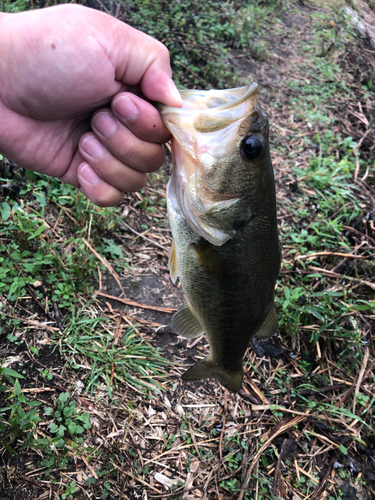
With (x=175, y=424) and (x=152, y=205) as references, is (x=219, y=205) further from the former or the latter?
(x=152, y=205)

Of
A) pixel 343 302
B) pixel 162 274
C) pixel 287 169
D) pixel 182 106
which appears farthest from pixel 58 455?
pixel 287 169

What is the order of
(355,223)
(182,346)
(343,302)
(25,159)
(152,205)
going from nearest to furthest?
(25,159) < (182,346) < (343,302) < (152,205) < (355,223)

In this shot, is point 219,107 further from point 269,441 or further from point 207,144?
point 269,441

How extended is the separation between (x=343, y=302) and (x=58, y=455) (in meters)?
2.69

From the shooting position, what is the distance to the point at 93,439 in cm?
233

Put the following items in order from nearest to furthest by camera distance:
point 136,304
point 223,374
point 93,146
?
1. point 93,146
2. point 223,374
3. point 136,304

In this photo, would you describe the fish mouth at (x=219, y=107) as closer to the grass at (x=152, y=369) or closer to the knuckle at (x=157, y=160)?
the knuckle at (x=157, y=160)

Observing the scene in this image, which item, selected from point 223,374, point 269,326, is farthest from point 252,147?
point 223,374

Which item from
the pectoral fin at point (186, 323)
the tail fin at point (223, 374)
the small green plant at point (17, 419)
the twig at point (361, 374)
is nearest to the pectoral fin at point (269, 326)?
the tail fin at point (223, 374)

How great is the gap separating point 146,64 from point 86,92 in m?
0.32

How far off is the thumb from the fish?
0.06 metres

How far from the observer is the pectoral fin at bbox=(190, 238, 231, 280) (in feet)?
5.65

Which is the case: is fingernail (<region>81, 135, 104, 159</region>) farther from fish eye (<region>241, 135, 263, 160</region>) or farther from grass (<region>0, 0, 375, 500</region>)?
grass (<region>0, 0, 375, 500</region>)

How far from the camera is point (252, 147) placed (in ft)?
5.03
